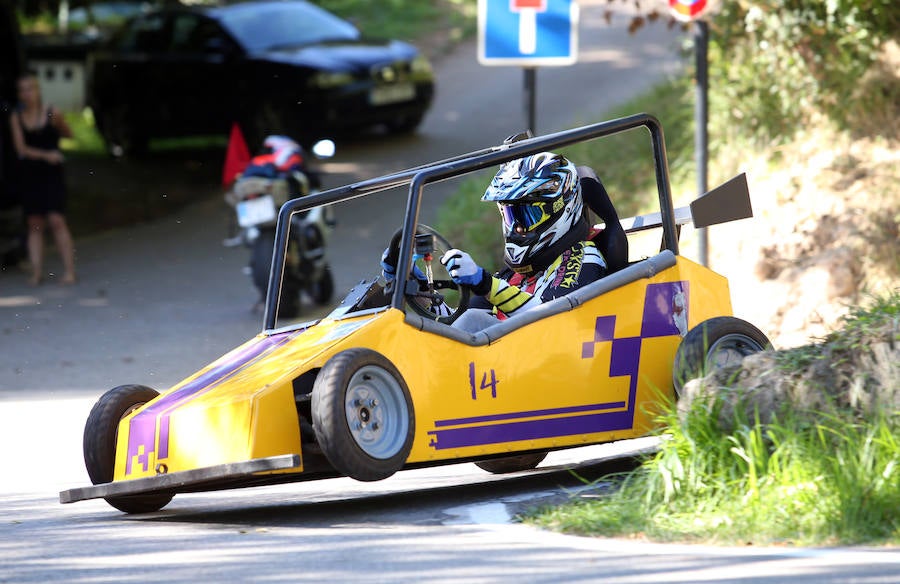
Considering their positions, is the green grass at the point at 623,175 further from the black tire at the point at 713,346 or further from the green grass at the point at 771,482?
the green grass at the point at 771,482

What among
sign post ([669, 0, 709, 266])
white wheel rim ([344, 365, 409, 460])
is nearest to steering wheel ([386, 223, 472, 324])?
white wheel rim ([344, 365, 409, 460])

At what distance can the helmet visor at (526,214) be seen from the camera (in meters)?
7.48

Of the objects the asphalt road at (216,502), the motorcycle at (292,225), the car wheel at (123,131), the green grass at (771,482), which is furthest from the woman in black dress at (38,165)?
the green grass at (771,482)

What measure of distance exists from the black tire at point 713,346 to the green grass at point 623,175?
585 centimetres

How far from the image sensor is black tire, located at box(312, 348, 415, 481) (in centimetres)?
612

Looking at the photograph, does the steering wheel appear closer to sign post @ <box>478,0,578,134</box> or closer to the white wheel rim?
the white wheel rim


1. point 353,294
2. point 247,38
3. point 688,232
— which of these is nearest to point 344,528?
point 353,294

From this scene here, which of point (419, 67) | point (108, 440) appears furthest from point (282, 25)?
point (108, 440)

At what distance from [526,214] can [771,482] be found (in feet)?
7.02

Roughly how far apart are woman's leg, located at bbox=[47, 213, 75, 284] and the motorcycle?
2011mm

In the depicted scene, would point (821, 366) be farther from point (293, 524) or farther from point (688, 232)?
point (688, 232)

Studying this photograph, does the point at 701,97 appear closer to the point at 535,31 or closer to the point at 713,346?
the point at 535,31

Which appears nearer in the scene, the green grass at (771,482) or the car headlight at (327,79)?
the green grass at (771,482)

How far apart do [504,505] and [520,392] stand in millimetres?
488
